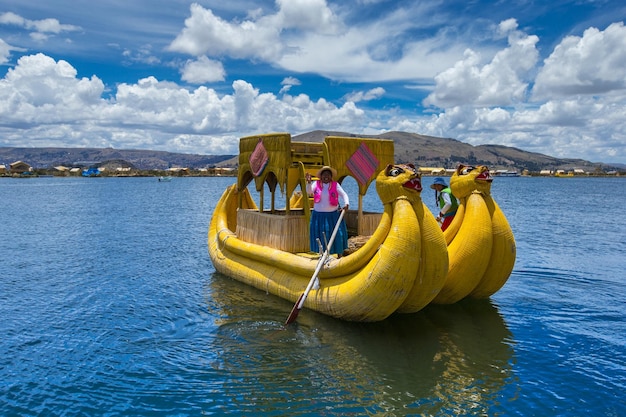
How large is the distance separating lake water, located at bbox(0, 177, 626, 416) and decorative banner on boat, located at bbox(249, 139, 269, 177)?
3227 millimetres

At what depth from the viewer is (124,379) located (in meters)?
8.52

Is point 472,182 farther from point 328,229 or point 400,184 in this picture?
point 328,229

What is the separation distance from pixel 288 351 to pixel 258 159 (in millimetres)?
6063

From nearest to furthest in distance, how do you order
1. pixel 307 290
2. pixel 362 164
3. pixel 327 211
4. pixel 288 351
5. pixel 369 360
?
pixel 369 360 → pixel 288 351 → pixel 307 290 → pixel 327 211 → pixel 362 164

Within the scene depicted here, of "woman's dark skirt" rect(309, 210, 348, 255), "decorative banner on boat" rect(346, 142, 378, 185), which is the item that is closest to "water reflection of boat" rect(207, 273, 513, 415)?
"woman's dark skirt" rect(309, 210, 348, 255)

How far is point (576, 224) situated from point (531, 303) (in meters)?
21.5

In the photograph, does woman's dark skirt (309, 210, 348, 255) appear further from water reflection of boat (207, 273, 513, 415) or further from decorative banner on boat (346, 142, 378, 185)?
water reflection of boat (207, 273, 513, 415)

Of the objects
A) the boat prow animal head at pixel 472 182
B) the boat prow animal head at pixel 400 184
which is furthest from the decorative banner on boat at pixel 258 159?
the boat prow animal head at pixel 472 182

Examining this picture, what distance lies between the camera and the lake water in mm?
7656

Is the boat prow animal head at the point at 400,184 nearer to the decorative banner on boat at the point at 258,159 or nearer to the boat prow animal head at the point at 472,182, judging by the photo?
the boat prow animal head at the point at 472,182

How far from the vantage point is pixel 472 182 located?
432 inches

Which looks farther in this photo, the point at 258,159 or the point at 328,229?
the point at 258,159

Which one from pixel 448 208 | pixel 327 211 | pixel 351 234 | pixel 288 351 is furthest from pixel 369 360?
pixel 351 234

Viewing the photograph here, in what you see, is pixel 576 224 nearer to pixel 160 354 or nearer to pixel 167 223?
pixel 167 223
